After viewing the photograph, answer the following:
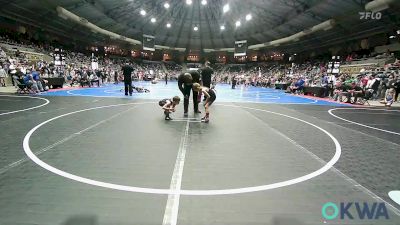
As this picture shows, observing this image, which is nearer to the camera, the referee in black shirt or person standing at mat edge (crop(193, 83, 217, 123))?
person standing at mat edge (crop(193, 83, 217, 123))

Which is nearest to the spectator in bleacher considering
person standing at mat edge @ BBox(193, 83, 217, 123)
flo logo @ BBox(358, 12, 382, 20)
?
person standing at mat edge @ BBox(193, 83, 217, 123)

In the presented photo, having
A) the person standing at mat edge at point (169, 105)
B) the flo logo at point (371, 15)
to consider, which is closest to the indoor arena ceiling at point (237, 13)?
the flo logo at point (371, 15)

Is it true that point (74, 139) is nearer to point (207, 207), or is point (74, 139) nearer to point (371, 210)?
point (207, 207)

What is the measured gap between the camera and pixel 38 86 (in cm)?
1798

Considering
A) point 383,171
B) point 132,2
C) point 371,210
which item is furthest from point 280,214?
point 132,2

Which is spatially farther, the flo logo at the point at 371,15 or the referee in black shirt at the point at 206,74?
the flo logo at the point at 371,15

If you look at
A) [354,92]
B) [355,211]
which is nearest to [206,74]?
[354,92]

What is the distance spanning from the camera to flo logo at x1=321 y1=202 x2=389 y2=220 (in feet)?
10.2

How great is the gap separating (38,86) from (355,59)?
111 feet

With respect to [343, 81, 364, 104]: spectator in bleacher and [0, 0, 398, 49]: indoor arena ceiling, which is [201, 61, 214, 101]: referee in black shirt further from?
[0, 0, 398, 49]: indoor arena ceiling

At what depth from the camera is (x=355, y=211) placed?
10.6ft

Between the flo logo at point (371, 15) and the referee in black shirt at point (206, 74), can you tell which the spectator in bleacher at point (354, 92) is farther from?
the flo logo at point (371, 15)

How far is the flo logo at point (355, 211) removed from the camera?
10.2 ft

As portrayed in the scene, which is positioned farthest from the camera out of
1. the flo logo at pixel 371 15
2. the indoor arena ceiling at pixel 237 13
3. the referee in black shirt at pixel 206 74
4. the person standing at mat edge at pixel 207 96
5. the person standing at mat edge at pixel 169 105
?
the indoor arena ceiling at pixel 237 13
